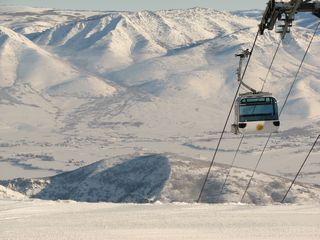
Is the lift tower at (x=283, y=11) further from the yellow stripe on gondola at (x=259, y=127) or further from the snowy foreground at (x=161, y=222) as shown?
the snowy foreground at (x=161, y=222)

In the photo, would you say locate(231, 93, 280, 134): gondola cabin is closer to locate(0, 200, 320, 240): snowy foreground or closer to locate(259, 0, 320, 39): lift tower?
locate(0, 200, 320, 240): snowy foreground

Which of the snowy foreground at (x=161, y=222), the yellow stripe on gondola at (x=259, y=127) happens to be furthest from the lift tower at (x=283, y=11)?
the snowy foreground at (x=161, y=222)

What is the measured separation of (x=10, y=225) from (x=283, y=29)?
9.02 m

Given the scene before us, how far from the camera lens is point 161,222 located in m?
19.1

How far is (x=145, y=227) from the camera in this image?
60.0 feet

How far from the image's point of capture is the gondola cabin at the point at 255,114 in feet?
83.9

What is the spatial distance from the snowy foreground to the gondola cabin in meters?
3.05

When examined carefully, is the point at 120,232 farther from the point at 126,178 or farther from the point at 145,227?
the point at 126,178

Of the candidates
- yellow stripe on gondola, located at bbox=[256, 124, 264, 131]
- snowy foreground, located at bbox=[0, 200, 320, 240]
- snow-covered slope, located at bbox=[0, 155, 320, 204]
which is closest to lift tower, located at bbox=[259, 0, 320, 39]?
yellow stripe on gondola, located at bbox=[256, 124, 264, 131]

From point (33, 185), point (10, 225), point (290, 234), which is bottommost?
point (33, 185)

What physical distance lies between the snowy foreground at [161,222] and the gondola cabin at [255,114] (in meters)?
3.05

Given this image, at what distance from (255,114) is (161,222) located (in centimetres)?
775

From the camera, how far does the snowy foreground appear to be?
16.9 metres

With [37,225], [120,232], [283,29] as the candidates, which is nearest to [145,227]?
[120,232]
